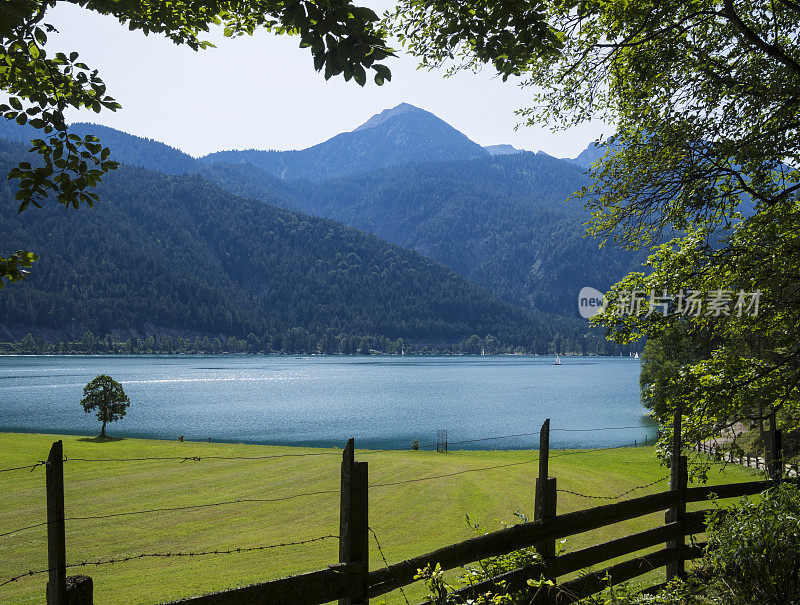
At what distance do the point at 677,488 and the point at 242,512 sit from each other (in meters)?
14.3

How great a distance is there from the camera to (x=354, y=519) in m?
4.53

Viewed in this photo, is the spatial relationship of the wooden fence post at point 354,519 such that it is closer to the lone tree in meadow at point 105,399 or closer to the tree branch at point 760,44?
the tree branch at point 760,44

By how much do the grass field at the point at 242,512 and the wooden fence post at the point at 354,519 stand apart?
20.2 feet

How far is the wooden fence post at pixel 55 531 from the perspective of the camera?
358 centimetres

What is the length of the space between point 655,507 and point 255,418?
69452mm

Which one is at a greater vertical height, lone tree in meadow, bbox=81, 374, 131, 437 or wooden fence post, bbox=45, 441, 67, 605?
wooden fence post, bbox=45, 441, 67, 605

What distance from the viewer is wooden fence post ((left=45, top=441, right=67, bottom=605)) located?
3.58m

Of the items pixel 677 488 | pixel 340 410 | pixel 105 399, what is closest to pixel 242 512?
pixel 677 488

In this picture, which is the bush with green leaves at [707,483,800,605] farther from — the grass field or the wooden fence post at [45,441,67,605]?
the grass field

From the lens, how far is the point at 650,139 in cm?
849

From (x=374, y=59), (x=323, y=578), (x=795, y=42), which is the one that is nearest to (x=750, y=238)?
(x=795, y=42)

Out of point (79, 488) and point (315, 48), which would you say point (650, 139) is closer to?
point (315, 48)

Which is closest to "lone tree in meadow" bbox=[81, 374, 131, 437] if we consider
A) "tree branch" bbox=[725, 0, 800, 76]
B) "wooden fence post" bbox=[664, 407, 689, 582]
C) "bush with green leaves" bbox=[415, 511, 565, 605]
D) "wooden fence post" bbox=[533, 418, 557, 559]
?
"wooden fence post" bbox=[664, 407, 689, 582]

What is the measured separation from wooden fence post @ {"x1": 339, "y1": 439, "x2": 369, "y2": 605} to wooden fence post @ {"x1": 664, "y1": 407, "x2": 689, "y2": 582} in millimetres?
4861
